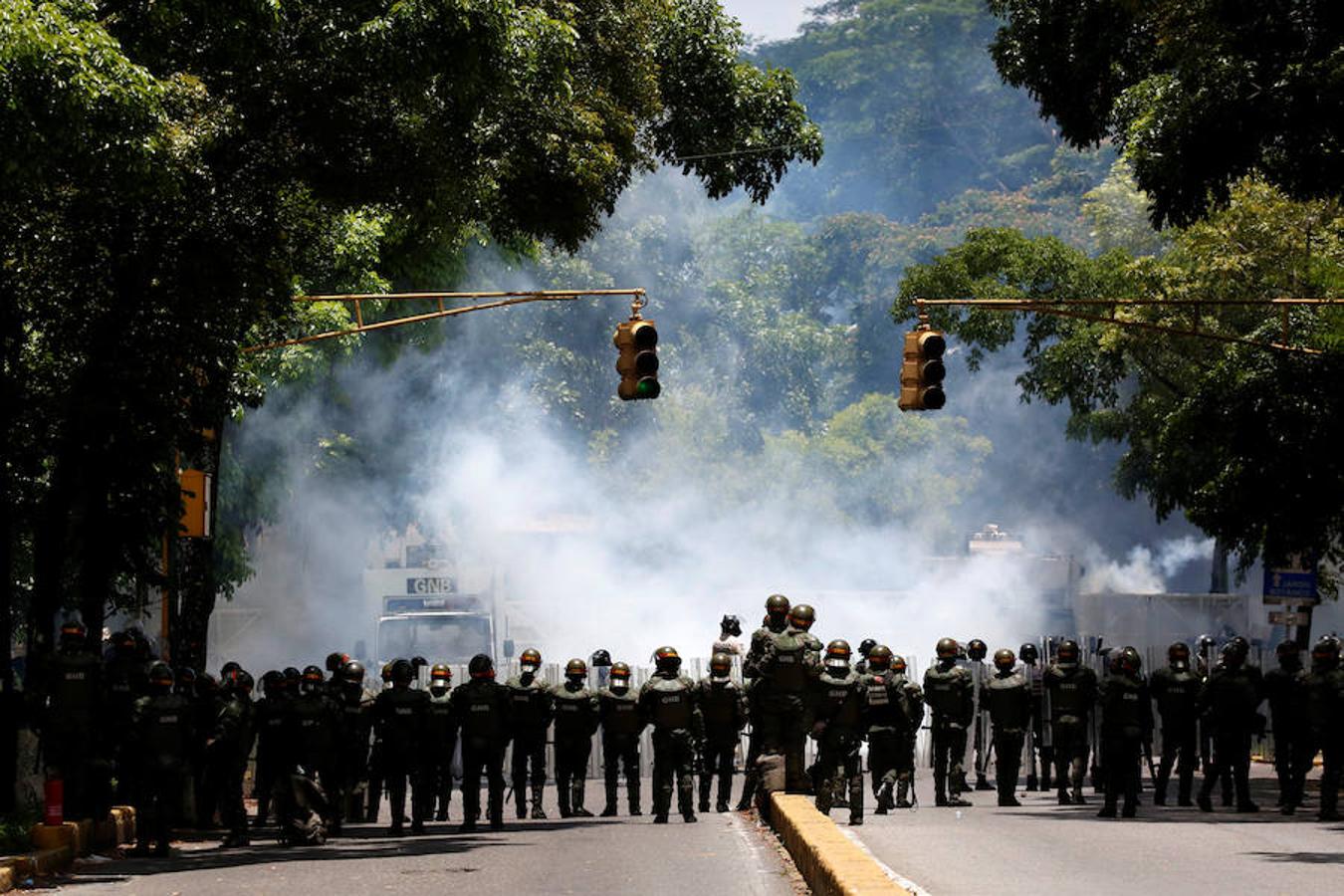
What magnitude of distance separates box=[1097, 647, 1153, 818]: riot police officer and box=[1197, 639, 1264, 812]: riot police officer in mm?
969

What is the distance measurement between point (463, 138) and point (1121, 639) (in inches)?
1319

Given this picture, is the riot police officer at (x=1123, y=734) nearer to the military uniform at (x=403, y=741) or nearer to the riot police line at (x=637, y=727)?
the riot police line at (x=637, y=727)

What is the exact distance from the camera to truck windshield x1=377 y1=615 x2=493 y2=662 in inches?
1439

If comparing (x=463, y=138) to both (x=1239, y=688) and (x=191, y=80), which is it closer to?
(x=191, y=80)

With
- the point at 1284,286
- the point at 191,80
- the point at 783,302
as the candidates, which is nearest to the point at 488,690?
the point at 191,80

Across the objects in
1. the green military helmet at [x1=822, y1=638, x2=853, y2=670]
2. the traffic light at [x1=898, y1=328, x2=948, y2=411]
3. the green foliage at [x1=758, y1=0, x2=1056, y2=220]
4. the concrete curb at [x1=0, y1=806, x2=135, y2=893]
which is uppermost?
the green foliage at [x1=758, y1=0, x2=1056, y2=220]

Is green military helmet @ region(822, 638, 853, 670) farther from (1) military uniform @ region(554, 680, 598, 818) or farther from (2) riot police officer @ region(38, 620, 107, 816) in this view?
(2) riot police officer @ region(38, 620, 107, 816)

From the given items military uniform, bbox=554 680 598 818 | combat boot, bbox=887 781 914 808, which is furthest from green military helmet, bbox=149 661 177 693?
combat boot, bbox=887 781 914 808

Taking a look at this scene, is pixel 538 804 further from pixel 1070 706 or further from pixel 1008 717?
pixel 1070 706

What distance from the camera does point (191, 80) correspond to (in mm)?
19688

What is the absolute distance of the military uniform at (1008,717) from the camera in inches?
939

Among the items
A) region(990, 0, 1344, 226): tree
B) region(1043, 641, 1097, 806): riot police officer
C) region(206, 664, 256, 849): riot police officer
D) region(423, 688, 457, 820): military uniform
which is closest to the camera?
region(990, 0, 1344, 226): tree

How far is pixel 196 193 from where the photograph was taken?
2030cm

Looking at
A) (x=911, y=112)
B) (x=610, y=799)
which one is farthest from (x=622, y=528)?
(x=610, y=799)
